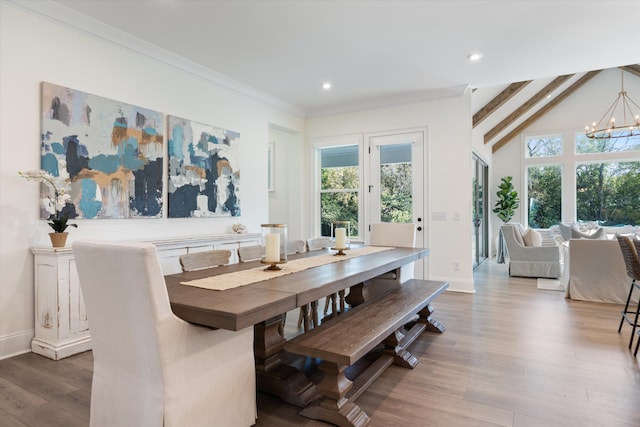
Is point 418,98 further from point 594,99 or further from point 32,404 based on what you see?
point 594,99

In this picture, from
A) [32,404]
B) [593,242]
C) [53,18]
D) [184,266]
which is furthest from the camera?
[593,242]

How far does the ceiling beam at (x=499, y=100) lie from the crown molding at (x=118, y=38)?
407 centimetres

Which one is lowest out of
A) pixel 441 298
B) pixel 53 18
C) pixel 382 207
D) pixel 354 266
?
pixel 441 298

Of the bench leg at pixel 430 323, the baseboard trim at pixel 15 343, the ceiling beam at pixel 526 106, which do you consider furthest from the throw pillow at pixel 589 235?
the baseboard trim at pixel 15 343

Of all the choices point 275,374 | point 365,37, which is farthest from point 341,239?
point 365,37

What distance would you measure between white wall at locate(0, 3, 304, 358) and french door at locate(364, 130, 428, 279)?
287cm

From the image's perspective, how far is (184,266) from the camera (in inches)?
91.6

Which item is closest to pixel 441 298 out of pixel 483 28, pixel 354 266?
pixel 354 266

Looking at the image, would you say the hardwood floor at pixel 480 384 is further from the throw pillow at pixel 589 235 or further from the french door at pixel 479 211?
the french door at pixel 479 211

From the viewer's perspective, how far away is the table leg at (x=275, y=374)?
2.09 meters

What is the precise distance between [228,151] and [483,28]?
3156mm

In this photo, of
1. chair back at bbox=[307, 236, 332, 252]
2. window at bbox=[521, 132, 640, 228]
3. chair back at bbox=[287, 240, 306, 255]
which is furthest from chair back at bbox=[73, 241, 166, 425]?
window at bbox=[521, 132, 640, 228]

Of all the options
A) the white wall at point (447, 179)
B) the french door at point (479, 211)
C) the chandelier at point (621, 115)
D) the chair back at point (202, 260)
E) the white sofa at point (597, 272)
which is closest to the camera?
the chair back at point (202, 260)

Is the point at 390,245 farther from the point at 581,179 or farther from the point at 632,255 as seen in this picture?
the point at 581,179
